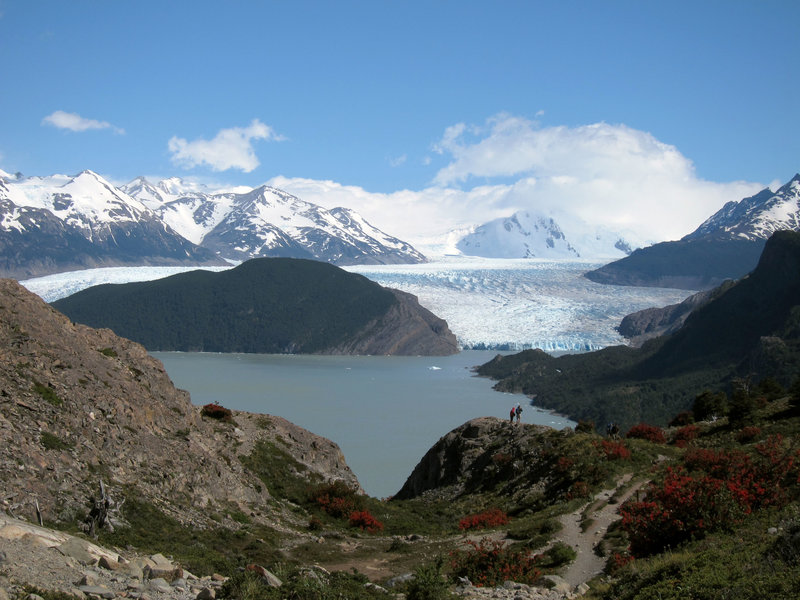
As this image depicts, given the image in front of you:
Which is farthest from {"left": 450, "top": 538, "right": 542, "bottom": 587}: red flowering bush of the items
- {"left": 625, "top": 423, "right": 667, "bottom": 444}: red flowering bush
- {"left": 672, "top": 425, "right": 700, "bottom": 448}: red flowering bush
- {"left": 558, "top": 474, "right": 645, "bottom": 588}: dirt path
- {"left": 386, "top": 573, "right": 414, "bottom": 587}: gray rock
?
{"left": 625, "top": 423, "right": 667, "bottom": 444}: red flowering bush

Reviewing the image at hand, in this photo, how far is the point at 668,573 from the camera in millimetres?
11609

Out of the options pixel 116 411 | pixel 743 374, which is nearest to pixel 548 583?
pixel 116 411

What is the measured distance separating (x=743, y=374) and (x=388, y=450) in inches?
1942

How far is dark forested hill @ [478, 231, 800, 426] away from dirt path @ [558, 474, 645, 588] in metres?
75.3

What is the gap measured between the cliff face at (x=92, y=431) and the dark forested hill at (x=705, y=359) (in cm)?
8123

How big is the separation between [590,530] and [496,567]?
4.64 m

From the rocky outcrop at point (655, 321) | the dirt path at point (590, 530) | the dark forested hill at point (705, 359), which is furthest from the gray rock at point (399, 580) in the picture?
the rocky outcrop at point (655, 321)

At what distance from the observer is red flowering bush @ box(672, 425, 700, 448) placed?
3050 centimetres

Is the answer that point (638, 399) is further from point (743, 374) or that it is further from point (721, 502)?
point (721, 502)

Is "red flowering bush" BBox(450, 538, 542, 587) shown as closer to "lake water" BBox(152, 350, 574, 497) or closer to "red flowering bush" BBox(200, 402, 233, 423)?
"red flowering bush" BBox(200, 402, 233, 423)

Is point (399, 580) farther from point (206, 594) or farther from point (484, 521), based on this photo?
point (484, 521)

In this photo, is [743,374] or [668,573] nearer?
[668,573]

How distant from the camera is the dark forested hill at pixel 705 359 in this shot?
101125 mm

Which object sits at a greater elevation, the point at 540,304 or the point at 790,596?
the point at 540,304
